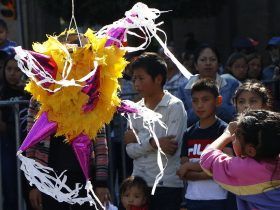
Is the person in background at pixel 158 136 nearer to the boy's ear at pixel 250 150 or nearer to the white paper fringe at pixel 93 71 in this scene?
the white paper fringe at pixel 93 71

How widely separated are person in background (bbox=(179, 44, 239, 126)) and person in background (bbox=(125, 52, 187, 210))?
0.33m

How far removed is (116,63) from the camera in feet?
14.9

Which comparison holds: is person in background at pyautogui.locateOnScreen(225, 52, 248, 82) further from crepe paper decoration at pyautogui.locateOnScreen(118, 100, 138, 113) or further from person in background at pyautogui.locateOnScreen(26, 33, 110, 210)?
crepe paper decoration at pyautogui.locateOnScreen(118, 100, 138, 113)

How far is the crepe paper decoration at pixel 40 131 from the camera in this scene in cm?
453

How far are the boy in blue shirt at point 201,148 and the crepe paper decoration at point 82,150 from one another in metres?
0.85

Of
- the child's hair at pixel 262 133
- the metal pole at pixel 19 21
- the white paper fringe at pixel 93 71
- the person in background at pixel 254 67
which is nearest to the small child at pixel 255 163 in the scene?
the child's hair at pixel 262 133

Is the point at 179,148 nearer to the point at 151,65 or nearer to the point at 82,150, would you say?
the point at 151,65

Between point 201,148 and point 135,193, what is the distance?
2.12 feet

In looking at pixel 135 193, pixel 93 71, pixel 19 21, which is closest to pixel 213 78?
pixel 135 193

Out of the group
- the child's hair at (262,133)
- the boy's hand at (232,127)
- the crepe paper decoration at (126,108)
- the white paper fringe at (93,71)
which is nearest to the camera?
the child's hair at (262,133)

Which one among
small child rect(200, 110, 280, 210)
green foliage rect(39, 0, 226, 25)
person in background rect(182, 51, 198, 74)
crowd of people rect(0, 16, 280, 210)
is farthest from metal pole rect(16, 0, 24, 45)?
small child rect(200, 110, 280, 210)

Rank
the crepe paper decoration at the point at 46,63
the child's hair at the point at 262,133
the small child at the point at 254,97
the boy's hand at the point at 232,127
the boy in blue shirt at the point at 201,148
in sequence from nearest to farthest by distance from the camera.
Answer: the child's hair at the point at 262,133 < the boy's hand at the point at 232,127 < the crepe paper decoration at the point at 46,63 < the small child at the point at 254,97 < the boy in blue shirt at the point at 201,148

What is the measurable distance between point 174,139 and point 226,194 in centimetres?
59

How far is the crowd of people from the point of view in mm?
3814
